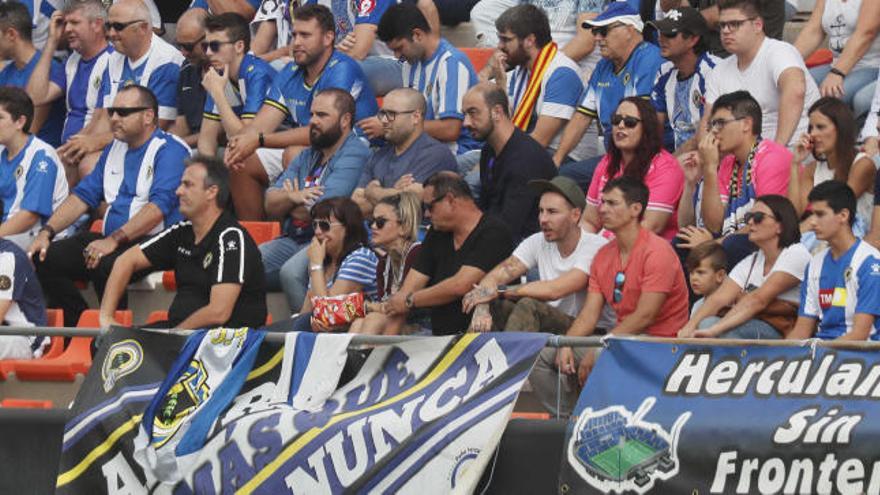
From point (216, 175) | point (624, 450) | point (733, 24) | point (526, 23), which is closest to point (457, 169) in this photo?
point (526, 23)

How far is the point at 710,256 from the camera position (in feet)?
34.6

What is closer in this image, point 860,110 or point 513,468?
point 513,468

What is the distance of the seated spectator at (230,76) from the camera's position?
13875 millimetres

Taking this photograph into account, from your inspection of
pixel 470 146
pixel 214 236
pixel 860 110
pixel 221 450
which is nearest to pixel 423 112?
pixel 470 146

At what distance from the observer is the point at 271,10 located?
15.2 meters

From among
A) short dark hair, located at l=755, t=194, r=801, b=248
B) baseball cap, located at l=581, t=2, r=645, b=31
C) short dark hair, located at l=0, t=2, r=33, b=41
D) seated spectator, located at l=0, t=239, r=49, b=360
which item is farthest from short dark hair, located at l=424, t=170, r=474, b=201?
short dark hair, located at l=0, t=2, r=33, b=41

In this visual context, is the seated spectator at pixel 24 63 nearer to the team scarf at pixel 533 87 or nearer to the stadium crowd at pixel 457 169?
the stadium crowd at pixel 457 169

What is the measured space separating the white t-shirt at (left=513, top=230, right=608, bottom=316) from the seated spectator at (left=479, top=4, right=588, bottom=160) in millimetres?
1950

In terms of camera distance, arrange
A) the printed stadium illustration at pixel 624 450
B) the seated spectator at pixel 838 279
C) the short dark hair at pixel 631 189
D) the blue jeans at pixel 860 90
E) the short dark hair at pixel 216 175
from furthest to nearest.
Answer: the blue jeans at pixel 860 90
the short dark hair at pixel 216 175
the short dark hair at pixel 631 189
the seated spectator at pixel 838 279
the printed stadium illustration at pixel 624 450

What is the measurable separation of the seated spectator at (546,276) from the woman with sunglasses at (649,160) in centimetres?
63

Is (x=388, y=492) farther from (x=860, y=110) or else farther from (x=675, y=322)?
(x=860, y=110)

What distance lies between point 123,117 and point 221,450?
4.18 m

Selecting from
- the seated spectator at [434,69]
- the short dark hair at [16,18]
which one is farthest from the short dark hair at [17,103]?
the seated spectator at [434,69]

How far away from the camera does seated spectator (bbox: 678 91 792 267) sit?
11.1 meters
